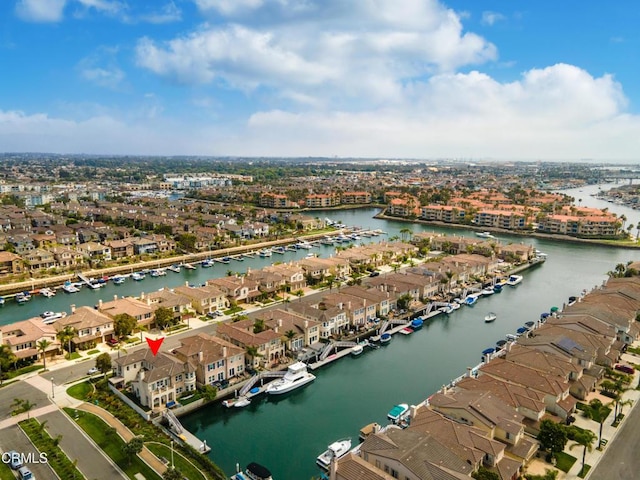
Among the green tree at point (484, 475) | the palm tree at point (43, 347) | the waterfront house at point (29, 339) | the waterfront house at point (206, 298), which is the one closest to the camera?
the green tree at point (484, 475)

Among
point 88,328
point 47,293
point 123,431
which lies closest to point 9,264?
point 47,293

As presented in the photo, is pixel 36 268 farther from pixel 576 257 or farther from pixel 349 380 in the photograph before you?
pixel 576 257

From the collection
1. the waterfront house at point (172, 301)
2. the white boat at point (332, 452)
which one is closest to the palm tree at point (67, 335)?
the waterfront house at point (172, 301)

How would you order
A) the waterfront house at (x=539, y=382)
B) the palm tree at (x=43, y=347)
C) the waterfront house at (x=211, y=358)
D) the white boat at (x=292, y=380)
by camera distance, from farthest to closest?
the palm tree at (x=43, y=347) → the white boat at (x=292, y=380) → the waterfront house at (x=211, y=358) → the waterfront house at (x=539, y=382)

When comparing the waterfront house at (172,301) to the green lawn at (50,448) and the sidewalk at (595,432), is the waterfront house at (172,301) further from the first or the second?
the sidewalk at (595,432)

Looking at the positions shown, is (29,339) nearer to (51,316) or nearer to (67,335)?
(67,335)

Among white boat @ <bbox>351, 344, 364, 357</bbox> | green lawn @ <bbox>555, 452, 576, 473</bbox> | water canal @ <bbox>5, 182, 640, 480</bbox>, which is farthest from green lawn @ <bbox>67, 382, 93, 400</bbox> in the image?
green lawn @ <bbox>555, 452, 576, 473</bbox>
